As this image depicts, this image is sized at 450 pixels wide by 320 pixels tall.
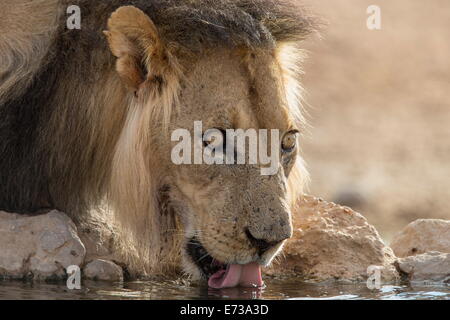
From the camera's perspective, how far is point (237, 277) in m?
6.04

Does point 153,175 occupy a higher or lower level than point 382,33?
lower

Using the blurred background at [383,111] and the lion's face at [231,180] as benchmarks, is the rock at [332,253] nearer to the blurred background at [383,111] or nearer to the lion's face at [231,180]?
the lion's face at [231,180]

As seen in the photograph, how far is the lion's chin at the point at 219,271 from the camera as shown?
19.7 ft

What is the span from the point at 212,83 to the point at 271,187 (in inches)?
24.4

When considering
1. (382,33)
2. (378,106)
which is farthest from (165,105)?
(382,33)

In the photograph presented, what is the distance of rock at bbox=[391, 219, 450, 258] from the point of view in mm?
7355

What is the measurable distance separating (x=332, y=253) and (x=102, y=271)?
1.41 m

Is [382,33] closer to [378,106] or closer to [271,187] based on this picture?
[378,106]

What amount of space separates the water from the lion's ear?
41.7 inches

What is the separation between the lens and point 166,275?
654 cm

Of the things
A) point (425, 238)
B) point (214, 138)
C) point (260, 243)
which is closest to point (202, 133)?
point (214, 138)

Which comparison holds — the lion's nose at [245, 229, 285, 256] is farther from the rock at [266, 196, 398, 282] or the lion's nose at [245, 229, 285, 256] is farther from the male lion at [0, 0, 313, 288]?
the rock at [266, 196, 398, 282]

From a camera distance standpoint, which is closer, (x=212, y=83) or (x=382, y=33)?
(x=212, y=83)

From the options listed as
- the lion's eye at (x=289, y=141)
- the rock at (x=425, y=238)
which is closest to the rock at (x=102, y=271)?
the lion's eye at (x=289, y=141)
